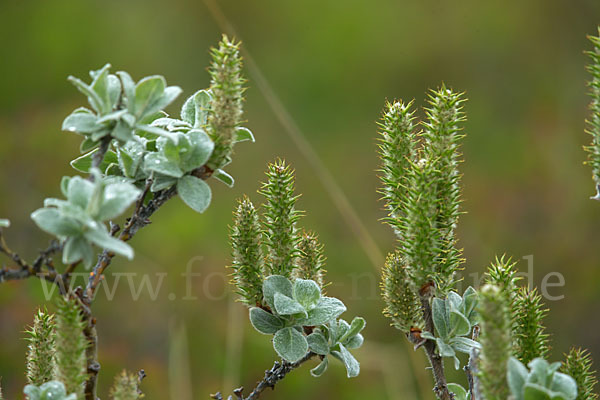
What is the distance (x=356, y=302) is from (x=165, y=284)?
60 cm

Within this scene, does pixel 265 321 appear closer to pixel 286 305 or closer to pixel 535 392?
pixel 286 305

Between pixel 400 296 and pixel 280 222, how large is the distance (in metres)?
0.15

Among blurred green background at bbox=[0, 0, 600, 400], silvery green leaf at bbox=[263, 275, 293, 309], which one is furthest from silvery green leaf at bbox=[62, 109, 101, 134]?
blurred green background at bbox=[0, 0, 600, 400]

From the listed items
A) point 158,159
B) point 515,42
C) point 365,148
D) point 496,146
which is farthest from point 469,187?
point 158,159

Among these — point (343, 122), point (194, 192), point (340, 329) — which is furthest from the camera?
point (343, 122)

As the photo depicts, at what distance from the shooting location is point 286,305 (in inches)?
24.4

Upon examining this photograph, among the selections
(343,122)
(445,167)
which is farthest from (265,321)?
(343,122)

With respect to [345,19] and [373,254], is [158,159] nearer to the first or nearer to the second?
[373,254]

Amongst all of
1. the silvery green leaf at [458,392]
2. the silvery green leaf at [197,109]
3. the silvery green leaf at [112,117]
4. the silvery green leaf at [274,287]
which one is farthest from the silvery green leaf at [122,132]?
the silvery green leaf at [458,392]

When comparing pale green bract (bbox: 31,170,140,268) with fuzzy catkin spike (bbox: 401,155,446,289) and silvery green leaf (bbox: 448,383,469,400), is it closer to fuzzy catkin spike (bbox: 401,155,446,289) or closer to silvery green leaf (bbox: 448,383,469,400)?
fuzzy catkin spike (bbox: 401,155,446,289)

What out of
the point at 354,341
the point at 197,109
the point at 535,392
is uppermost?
the point at 197,109

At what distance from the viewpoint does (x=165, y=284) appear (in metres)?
1.89

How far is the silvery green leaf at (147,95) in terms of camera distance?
0.54m

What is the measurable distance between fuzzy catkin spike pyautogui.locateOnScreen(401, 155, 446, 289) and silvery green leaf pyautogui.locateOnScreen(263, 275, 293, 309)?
0.13 m
